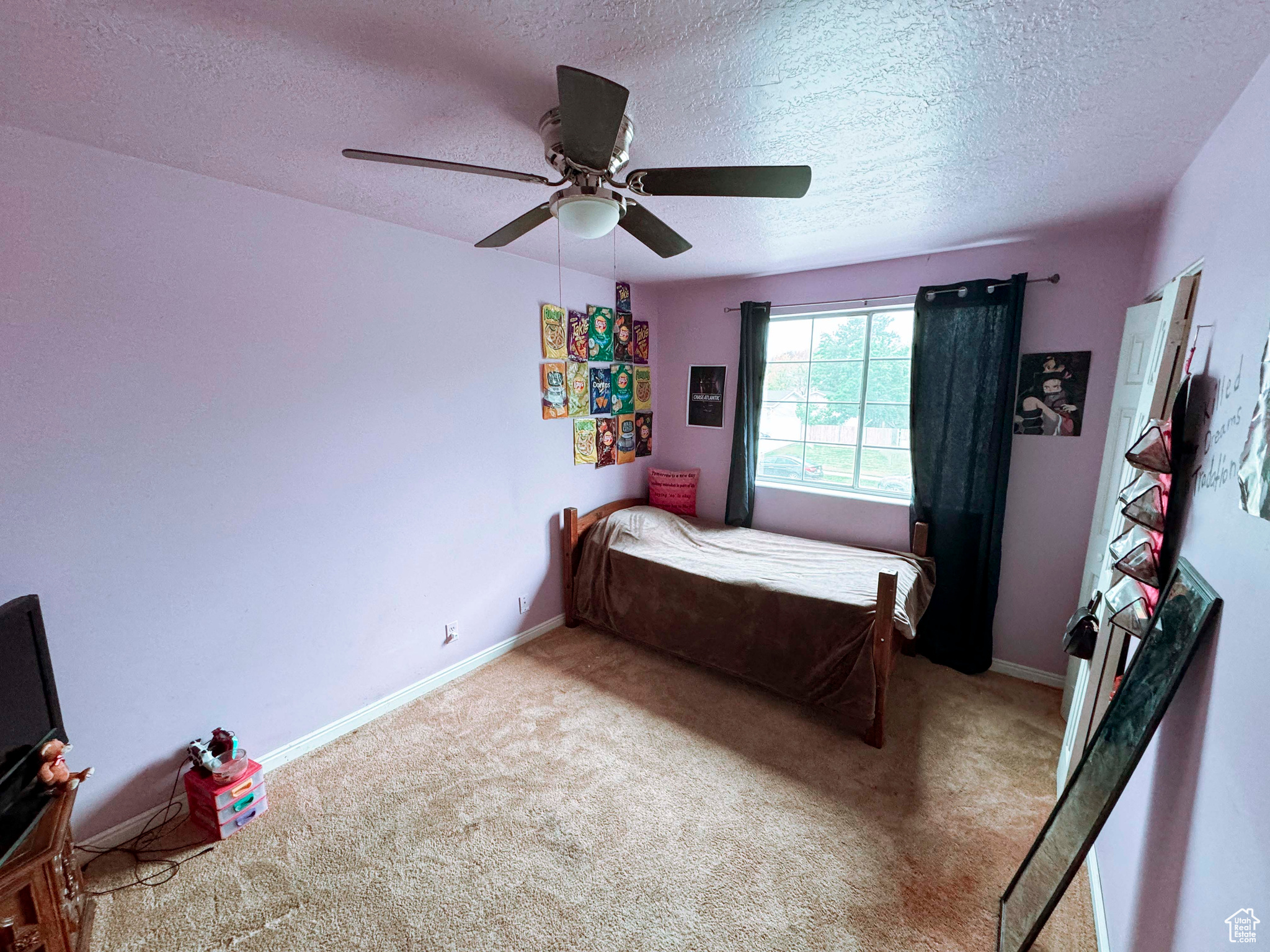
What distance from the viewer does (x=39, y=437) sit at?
158 cm

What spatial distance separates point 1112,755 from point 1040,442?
190cm

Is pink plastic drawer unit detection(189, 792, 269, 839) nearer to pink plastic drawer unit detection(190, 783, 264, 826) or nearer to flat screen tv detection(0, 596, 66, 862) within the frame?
pink plastic drawer unit detection(190, 783, 264, 826)

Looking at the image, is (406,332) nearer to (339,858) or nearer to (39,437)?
(39,437)

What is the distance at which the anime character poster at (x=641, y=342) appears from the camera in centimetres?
379

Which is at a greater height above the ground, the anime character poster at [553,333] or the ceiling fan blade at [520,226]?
the ceiling fan blade at [520,226]

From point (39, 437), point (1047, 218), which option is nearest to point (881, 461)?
point (1047, 218)

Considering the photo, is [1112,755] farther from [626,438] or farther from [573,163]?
[626,438]

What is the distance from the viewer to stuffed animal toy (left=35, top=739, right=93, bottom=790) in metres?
1.37

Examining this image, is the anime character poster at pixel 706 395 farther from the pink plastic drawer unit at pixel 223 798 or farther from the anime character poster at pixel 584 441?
the pink plastic drawer unit at pixel 223 798

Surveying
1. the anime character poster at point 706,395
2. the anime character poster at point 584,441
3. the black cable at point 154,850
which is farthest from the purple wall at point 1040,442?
the black cable at point 154,850

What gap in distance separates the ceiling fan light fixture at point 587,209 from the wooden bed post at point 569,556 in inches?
83.9

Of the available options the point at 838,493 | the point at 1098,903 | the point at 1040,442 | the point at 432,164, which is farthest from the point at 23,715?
the point at 1040,442

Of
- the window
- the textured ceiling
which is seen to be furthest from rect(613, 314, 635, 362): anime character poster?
the textured ceiling

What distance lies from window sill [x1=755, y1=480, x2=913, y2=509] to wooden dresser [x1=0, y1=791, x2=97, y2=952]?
3.50 m
